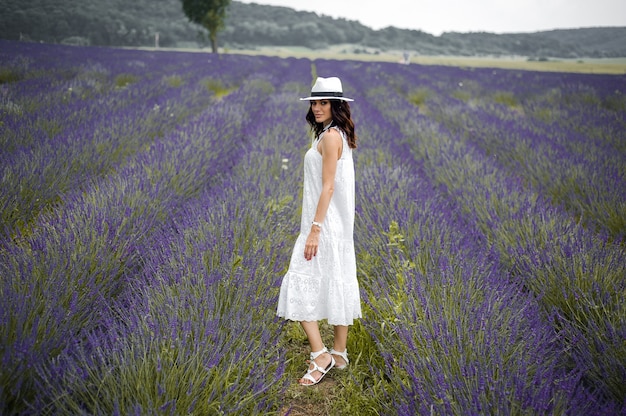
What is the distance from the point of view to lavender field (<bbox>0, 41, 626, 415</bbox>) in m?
1.27

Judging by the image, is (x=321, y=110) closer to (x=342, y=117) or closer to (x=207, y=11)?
(x=342, y=117)

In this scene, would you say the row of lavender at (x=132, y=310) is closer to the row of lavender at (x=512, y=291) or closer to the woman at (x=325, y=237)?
the woman at (x=325, y=237)

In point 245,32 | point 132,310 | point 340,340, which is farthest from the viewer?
point 245,32

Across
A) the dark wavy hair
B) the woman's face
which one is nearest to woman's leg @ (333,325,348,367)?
the dark wavy hair

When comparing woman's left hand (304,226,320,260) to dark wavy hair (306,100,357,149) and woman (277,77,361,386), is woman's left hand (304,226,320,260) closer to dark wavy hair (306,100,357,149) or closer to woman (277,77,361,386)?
woman (277,77,361,386)

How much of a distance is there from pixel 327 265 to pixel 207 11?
36492 mm

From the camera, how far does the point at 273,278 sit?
216cm

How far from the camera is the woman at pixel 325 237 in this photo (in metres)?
1.70

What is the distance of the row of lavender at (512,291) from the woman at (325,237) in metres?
0.30

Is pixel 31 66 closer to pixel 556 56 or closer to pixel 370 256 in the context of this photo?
pixel 370 256

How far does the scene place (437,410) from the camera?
1.23 m

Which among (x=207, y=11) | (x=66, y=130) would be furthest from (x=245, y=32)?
(x=66, y=130)

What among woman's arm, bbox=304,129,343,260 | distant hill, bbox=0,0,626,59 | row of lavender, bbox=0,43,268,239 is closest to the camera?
woman's arm, bbox=304,129,343,260

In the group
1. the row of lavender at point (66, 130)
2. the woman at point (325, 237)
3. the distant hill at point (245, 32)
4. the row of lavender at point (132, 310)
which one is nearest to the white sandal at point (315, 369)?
the woman at point (325, 237)
